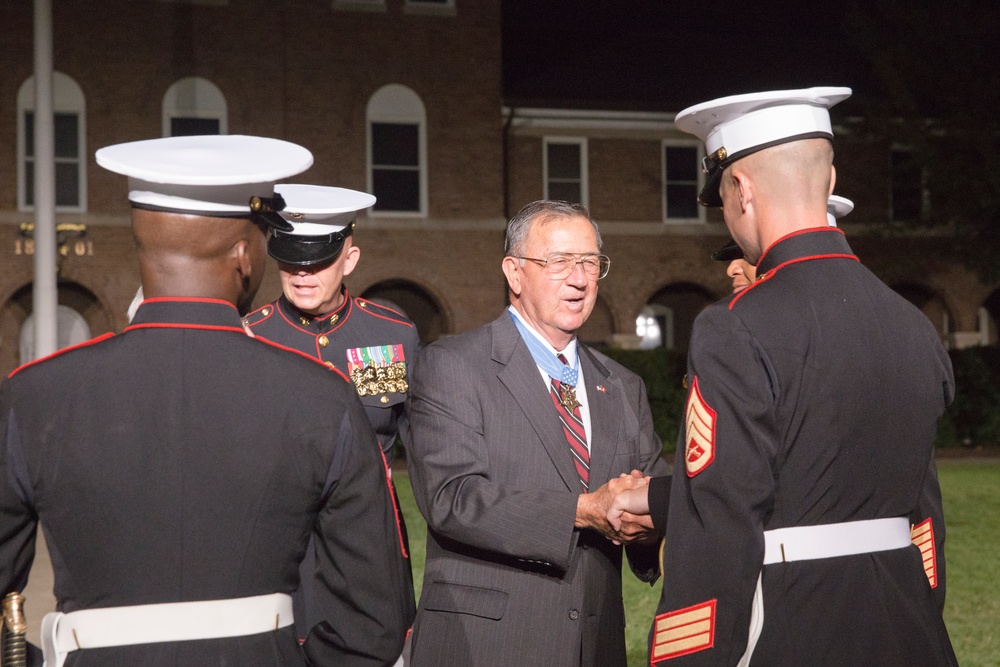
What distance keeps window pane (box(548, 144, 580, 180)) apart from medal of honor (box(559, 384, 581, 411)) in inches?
811

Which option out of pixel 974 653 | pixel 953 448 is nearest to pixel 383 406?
pixel 974 653

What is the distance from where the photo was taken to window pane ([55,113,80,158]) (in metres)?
21.6

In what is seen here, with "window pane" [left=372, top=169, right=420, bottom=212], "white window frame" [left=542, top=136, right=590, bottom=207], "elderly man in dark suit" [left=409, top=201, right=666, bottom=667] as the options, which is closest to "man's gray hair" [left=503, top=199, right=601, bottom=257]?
"elderly man in dark suit" [left=409, top=201, right=666, bottom=667]

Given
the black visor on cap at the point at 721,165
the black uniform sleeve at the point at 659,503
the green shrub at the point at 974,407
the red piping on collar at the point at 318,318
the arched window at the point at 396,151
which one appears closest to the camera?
the black visor on cap at the point at 721,165

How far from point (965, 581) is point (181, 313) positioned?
805cm

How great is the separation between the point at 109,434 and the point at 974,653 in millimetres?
5979

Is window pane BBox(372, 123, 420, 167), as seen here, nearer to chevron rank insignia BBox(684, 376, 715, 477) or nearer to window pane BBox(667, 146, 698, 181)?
window pane BBox(667, 146, 698, 181)

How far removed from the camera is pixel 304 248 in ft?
14.8

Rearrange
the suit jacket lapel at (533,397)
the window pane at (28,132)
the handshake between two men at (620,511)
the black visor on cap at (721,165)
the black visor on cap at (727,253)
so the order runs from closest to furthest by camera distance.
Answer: the black visor on cap at (721,165), the handshake between two men at (620,511), the suit jacket lapel at (533,397), the black visor on cap at (727,253), the window pane at (28,132)

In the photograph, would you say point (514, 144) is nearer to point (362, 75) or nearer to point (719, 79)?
point (362, 75)

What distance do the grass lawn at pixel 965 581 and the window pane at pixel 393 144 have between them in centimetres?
979

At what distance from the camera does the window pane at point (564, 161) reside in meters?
24.1

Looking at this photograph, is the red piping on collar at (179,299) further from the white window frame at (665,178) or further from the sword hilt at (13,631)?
the white window frame at (665,178)

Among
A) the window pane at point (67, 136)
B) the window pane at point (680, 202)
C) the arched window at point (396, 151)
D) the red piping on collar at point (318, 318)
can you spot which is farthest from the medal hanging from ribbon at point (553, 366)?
the window pane at point (680, 202)
